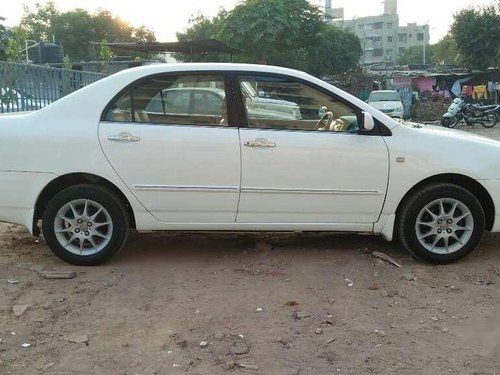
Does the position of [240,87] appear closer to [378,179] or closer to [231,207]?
[231,207]

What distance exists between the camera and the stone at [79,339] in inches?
129

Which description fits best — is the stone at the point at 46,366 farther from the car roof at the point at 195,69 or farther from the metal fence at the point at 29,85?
the metal fence at the point at 29,85

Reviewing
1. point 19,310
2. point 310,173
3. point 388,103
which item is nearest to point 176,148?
point 310,173

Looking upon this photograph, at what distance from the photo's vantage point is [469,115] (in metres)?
23.1

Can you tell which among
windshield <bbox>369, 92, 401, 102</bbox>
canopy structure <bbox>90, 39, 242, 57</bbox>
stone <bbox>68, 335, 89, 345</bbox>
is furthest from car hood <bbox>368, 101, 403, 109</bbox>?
stone <bbox>68, 335, 89, 345</bbox>

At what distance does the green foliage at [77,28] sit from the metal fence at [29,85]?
50362 millimetres

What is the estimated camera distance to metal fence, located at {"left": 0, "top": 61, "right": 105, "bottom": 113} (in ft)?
25.2

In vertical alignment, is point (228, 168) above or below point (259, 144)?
below

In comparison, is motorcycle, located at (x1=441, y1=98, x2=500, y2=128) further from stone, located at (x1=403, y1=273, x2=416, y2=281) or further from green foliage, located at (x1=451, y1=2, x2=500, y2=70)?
stone, located at (x1=403, y1=273, x2=416, y2=281)

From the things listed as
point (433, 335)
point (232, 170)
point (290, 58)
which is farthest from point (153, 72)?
point (290, 58)

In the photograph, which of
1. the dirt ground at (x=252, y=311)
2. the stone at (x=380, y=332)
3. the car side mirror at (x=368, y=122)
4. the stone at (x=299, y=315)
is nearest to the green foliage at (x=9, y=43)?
the dirt ground at (x=252, y=311)

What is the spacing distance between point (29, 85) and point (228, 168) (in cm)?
532

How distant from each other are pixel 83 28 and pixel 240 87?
59.1 m

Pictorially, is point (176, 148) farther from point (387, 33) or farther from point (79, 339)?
point (387, 33)
